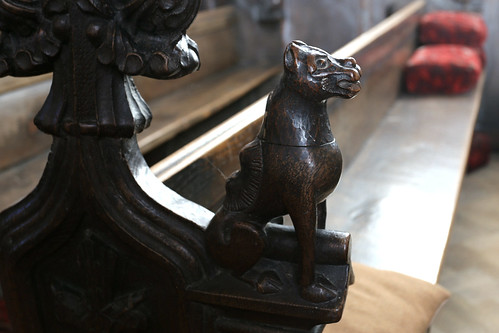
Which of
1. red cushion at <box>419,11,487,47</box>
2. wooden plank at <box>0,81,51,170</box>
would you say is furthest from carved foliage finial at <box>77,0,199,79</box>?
red cushion at <box>419,11,487,47</box>

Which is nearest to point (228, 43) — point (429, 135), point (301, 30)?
point (301, 30)

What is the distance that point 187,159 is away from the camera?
1.25 meters

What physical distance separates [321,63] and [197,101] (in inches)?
107

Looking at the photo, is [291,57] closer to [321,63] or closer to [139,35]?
[321,63]

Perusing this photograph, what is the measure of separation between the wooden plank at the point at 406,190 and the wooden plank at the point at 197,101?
35.9 inches

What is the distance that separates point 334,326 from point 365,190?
1045 mm

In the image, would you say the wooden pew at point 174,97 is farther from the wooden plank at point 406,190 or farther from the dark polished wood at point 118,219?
the dark polished wood at point 118,219

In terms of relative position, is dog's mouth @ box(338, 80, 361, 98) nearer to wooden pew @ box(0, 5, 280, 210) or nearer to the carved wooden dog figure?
the carved wooden dog figure

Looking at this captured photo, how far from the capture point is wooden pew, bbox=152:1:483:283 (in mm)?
1305

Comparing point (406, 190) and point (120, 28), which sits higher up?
point (120, 28)

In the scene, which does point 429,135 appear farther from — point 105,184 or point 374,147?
point 105,184

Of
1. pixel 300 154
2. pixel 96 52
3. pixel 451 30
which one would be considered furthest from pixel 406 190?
pixel 451 30

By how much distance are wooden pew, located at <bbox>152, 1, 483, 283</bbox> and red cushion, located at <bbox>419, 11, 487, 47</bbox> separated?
2.77 feet

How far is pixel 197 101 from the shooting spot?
138 inches
